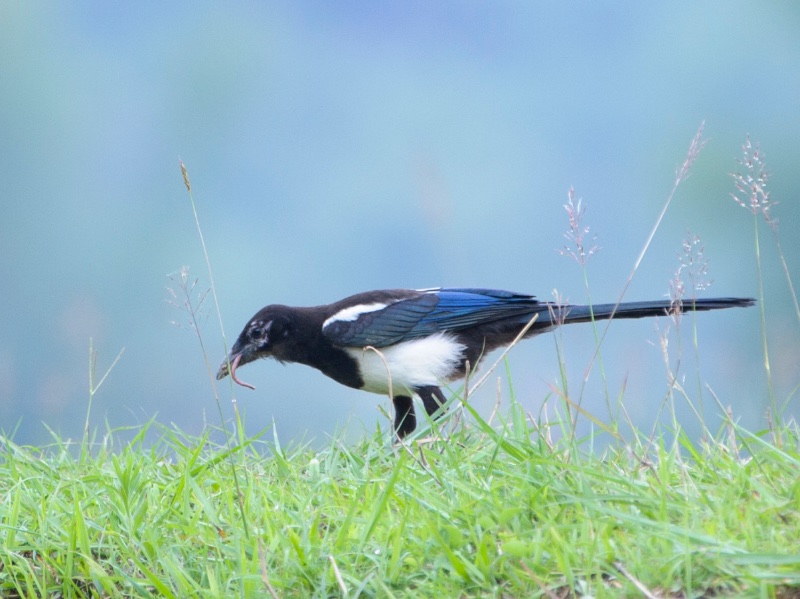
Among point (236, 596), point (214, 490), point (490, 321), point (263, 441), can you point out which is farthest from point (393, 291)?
point (236, 596)

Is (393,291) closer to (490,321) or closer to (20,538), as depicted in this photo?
(490,321)

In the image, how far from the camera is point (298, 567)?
227 cm

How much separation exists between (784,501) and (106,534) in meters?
1.65

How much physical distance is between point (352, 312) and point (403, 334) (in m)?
0.25

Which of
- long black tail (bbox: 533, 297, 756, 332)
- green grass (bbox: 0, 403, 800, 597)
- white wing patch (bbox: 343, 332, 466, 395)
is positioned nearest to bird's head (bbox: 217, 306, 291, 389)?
white wing patch (bbox: 343, 332, 466, 395)

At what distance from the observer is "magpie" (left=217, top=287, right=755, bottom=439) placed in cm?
431

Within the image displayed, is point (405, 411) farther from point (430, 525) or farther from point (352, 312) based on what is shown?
point (430, 525)

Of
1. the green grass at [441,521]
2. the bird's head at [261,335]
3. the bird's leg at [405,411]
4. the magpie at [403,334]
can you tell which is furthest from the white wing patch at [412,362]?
the green grass at [441,521]

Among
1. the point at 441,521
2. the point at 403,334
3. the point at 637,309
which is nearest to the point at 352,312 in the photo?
the point at 403,334

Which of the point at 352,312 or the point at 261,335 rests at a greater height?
the point at 352,312

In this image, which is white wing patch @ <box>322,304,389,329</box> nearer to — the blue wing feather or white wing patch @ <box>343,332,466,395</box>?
the blue wing feather

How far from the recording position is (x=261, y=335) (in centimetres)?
456

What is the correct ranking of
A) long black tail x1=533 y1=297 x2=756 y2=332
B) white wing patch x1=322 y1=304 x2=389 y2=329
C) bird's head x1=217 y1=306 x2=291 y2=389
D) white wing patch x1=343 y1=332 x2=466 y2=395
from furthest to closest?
bird's head x1=217 y1=306 x2=291 y2=389 < white wing patch x1=322 y1=304 x2=389 y2=329 < white wing patch x1=343 y1=332 x2=466 y2=395 < long black tail x1=533 y1=297 x2=756 y2=332

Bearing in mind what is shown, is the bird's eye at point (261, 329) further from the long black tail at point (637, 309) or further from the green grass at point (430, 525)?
the green grass at point (430, 525)
